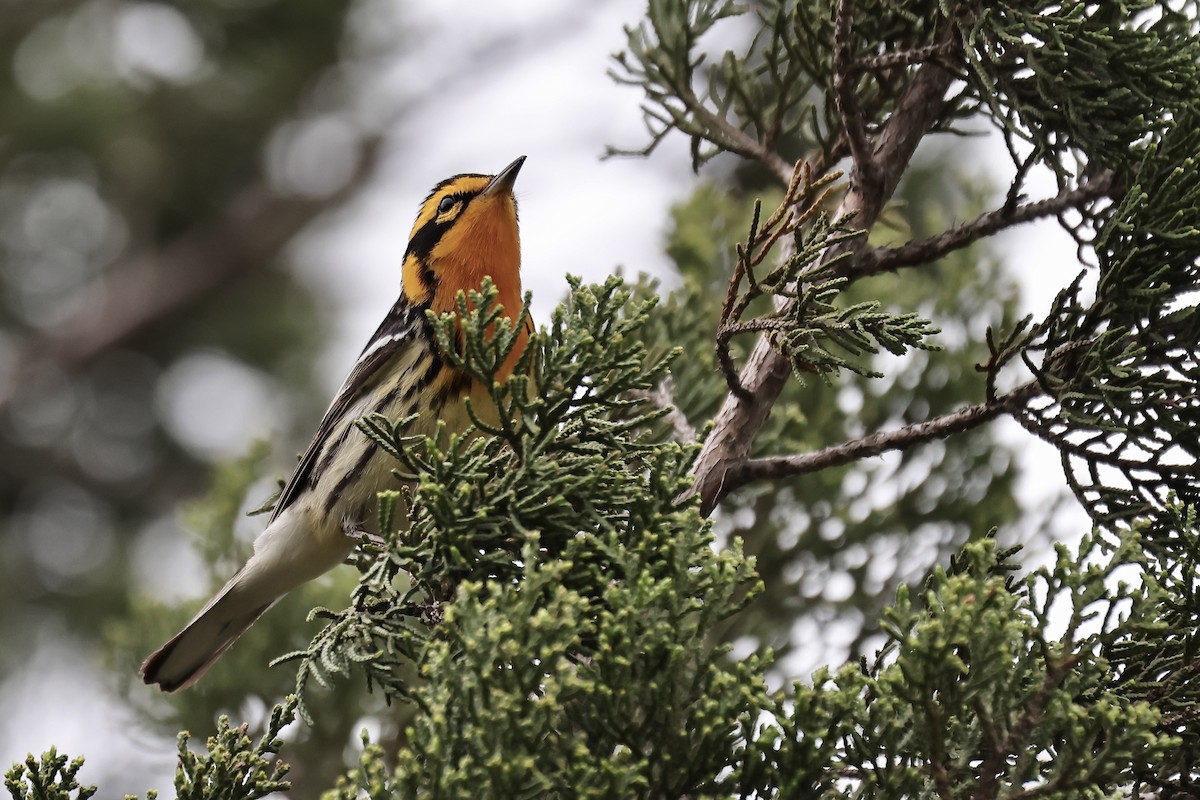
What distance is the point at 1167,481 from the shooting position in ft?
8.09

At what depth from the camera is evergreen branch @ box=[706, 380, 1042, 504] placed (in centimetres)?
254

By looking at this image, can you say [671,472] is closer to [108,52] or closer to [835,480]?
[835,480]

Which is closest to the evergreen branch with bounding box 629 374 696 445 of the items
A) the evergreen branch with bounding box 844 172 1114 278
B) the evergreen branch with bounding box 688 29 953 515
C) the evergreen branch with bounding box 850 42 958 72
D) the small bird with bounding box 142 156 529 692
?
the evergreen branch with bounding box 688 29 953 515

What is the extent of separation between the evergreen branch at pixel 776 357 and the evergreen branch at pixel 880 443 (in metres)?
0.03

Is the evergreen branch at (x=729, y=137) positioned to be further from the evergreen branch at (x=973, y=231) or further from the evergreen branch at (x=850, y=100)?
the evergreen branch at (x=973, y=231)

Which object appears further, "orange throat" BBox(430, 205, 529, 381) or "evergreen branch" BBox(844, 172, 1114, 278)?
"orange throat" BBox(430, 205, 529, 381)

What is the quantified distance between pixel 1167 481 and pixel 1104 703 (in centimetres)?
76

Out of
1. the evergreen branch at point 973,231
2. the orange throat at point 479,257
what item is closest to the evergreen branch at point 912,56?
the evergreen branch at point 973,231

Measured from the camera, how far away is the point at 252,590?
3.62 metres

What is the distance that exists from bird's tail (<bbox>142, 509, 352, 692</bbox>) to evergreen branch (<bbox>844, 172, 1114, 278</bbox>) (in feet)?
5.74

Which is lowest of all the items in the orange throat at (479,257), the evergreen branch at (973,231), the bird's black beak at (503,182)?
the evergreen branch at (973,231)

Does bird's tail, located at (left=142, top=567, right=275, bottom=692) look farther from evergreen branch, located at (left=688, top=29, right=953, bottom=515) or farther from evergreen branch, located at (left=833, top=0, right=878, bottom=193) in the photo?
evergreen branch, located at (left=833, top=0, right=878, bottom=193)

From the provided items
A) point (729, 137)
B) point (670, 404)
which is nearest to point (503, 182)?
point (729, 137)

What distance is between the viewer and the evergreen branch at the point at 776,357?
2.67 metres
